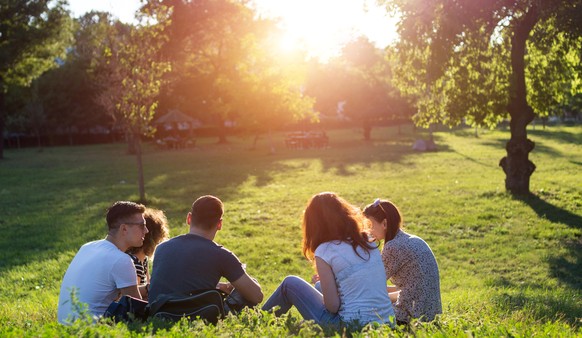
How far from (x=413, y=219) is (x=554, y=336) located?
34.6ft

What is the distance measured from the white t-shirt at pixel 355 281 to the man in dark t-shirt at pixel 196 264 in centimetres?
79

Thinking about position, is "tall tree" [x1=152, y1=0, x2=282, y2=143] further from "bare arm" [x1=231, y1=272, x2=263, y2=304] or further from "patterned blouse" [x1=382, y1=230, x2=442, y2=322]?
"bare arm" [x1=231, y1=272, x2=263, y2=304]

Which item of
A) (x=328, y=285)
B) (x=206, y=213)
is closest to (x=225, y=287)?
(x=206, y=213)

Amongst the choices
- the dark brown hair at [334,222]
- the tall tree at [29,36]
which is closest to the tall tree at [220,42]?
the tall tree at [29,36]

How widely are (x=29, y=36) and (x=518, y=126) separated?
27.4m

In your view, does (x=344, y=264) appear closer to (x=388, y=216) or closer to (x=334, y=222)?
(x=334, y=222)

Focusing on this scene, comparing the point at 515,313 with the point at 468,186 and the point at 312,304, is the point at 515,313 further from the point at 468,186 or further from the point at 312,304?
the point at 468,186

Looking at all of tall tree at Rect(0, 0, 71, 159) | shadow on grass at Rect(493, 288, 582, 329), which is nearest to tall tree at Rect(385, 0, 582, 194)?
shadow on grass at Rect(493, 288, 582, 329)

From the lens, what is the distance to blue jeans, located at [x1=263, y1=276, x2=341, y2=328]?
5.14 metres

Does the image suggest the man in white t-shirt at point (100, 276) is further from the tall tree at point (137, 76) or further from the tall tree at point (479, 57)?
the tall tree at point (137, 76)

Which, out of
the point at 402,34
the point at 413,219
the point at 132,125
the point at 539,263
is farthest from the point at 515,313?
the point at 132,125

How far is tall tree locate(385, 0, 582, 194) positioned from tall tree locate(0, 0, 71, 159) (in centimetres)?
2403

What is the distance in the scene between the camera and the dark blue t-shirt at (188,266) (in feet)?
16.8

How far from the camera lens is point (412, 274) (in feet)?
18.3
